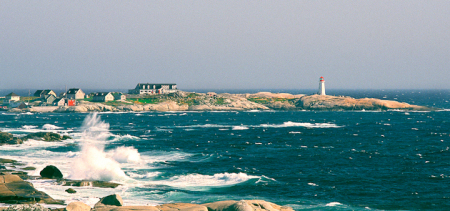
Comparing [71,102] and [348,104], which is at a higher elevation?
[348,104]

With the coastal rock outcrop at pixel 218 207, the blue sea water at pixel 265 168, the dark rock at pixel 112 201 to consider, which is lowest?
the blue sea water at pixel 265 168

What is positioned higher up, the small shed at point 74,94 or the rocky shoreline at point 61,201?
the small shed at point 74,94

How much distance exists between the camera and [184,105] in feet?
605

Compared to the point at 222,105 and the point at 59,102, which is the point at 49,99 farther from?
the point at 222,105

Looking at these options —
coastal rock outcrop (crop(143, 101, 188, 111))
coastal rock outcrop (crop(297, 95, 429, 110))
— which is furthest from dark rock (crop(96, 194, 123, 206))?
coastal rock outcrop (crop(297, 95, 429, 110))

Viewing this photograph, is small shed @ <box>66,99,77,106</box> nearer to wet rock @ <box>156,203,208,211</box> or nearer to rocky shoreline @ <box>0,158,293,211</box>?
rocky shoreline @ <box>0,158,293,211</box>

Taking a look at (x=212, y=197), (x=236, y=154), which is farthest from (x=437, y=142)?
(x=212, y=197)

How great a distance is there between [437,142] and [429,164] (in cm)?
2573

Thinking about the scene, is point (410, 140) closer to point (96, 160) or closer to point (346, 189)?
point (346, 189)

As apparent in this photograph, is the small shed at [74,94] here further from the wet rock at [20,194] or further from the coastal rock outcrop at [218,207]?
the coastal rock outcrop at [218,207]

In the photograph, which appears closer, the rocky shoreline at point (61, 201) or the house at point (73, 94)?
the rocky shoreline at point (61, 201)

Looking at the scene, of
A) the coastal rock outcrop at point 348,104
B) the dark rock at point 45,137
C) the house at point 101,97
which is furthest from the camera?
the house at point 101,97

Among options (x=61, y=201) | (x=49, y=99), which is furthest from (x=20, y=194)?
(x=49, y=99)

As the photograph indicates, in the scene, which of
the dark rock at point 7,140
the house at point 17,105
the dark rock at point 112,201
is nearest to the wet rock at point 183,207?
the dark rock at point 112,201
